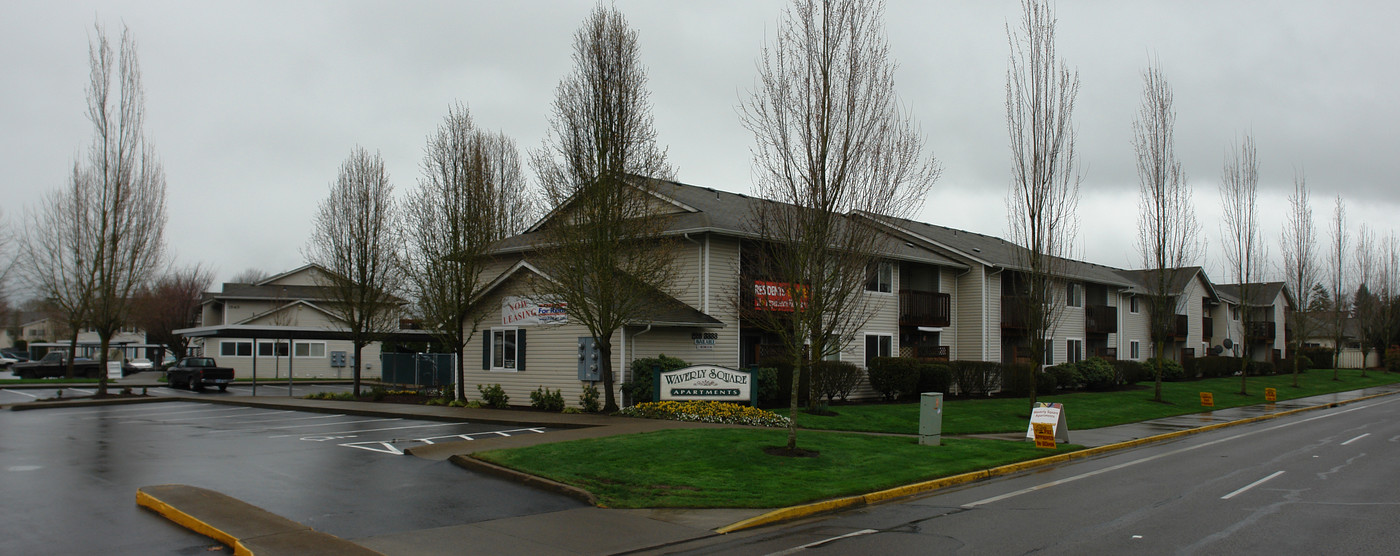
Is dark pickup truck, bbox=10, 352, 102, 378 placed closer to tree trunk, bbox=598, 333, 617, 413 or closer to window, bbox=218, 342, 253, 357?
window, bbox=218, 342, 253, 357

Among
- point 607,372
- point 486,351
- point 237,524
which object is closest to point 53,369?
point 486,351

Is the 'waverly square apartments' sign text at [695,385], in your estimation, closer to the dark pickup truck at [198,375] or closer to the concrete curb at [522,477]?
the concrete curb at [522,477]

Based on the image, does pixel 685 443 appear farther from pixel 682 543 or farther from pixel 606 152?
pixel 606 152

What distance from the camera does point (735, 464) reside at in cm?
1355

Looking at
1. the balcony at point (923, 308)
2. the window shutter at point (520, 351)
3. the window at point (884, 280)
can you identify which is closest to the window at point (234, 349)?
the window shutter at point (520, 351)

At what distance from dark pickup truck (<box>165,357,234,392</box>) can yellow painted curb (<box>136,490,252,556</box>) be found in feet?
101

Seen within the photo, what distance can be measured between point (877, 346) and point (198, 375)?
28587mm

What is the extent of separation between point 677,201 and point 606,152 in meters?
5.12

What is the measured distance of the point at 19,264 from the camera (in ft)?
158

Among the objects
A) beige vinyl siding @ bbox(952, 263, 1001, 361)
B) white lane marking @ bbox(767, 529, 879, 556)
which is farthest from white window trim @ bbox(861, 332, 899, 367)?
white lane marking @ bbox(767, 529, 879, 556)

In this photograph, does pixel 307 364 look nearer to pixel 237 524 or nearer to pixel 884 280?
pixel 884 280

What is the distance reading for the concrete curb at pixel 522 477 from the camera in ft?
36.9

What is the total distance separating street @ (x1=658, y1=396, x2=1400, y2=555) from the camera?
8688mm

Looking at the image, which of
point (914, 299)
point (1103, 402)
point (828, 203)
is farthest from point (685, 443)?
point (1103, 402)
